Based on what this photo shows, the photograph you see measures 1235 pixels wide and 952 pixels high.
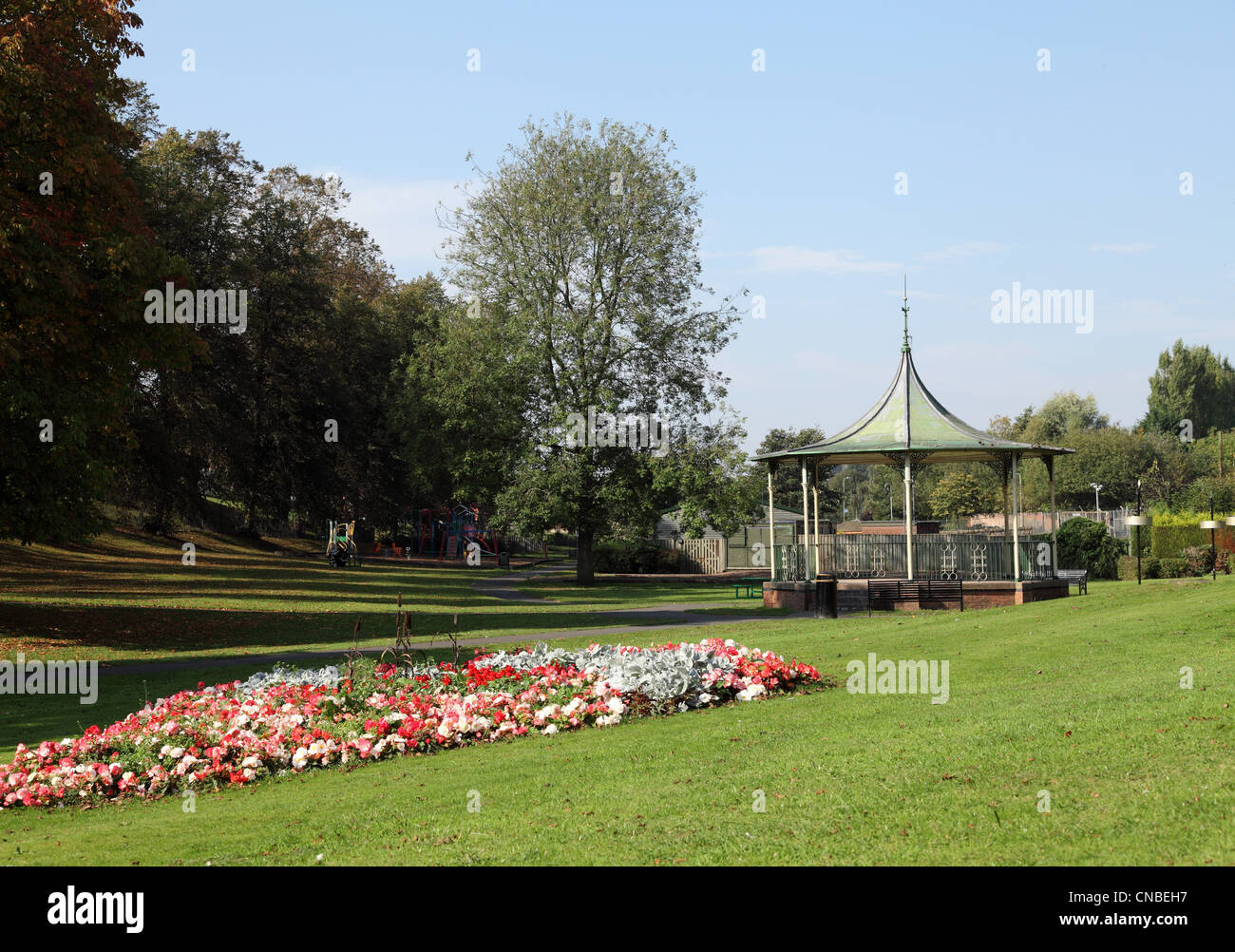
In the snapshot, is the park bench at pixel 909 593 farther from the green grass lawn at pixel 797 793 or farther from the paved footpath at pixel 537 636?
the green grass lawn at pixel 797 793

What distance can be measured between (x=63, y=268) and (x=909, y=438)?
20.4 meters

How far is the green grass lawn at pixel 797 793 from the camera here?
618 centimetres

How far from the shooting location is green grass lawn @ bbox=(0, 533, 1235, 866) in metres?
6.18

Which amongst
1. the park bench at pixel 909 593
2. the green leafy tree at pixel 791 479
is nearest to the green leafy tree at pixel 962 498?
the green leafy tree at pixel 791 479

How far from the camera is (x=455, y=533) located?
63.3 metres

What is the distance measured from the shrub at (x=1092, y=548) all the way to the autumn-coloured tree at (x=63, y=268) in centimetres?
2950

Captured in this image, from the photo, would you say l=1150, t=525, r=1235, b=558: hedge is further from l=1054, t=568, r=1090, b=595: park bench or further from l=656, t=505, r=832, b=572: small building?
l=656, t=505, r=832, b=572: small building

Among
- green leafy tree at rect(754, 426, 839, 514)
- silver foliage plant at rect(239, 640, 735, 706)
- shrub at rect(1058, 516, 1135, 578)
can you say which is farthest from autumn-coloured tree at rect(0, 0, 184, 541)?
green leafy tree at rect(754, 426, 839, 514)

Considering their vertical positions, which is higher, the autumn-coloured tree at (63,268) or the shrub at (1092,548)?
the autumn-coloured tree at (63,268)

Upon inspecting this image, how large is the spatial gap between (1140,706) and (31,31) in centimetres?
2137

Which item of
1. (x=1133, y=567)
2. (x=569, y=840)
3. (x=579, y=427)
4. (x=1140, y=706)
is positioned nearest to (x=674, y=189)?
(x=579, y=427)

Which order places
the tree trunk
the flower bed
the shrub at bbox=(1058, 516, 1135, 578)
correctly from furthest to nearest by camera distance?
the tree trunk → the shrub at bbox=(1058, 516, 1135, 578) → the flower bed

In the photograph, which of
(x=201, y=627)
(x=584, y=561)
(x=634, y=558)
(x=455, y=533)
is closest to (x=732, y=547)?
(x=634, y=558)

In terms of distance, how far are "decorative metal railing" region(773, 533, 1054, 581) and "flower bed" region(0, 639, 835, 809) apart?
52.9ft
